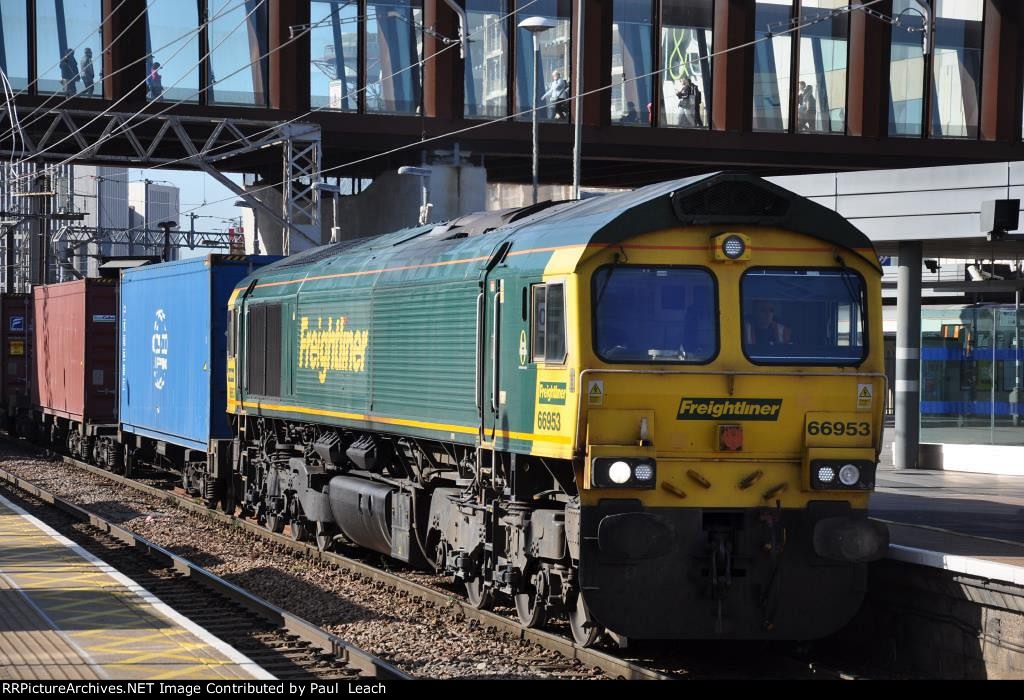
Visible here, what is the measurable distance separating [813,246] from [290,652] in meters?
5.48

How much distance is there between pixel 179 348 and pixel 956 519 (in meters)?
12.9

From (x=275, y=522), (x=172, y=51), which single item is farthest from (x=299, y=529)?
(x=172, y=51)

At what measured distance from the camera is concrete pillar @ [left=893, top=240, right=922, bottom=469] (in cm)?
2397

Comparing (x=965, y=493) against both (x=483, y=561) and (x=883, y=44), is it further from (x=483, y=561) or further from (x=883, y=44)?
(x=883, y=44)

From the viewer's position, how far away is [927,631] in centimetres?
1102

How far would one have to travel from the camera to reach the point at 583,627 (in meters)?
10.9

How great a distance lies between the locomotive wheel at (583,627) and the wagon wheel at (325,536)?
6281 millimetres

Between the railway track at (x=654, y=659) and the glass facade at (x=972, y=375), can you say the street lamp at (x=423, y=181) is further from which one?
the glass facade at (x=972, y=375)

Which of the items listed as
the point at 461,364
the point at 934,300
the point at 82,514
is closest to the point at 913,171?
the point at 461,364

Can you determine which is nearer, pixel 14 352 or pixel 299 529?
pixel 299 529

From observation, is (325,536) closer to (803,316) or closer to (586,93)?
(803,316)

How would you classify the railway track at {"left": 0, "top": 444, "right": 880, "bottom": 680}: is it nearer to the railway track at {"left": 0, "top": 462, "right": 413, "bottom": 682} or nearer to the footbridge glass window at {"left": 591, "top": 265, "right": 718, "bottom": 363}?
the railway track at {"left": 0, "top": 462, "right": 413, "bottom": 682}

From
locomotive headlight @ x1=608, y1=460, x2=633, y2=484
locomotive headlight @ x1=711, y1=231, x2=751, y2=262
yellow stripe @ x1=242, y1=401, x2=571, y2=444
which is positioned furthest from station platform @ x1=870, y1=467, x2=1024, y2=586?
yellow stripe @ x1=242, y1=401, x2=571, y2=444

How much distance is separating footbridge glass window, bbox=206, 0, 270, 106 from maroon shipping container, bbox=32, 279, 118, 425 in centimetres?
778
